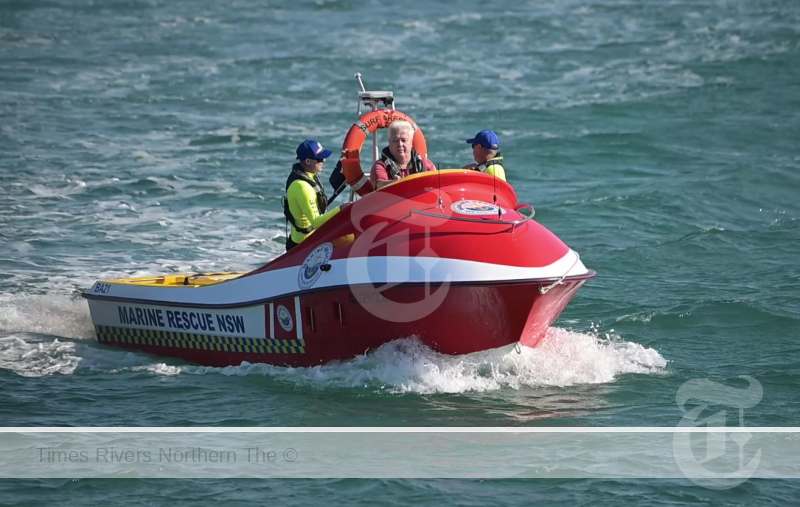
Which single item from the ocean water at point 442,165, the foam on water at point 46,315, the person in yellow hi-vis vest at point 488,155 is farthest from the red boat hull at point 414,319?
the foam on water at point 46,315

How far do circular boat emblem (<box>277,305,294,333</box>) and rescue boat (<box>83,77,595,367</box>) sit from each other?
0.01 meters

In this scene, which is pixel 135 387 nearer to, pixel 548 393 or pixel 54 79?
pixel 548 393

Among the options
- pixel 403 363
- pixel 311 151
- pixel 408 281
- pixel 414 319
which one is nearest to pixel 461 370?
pixel 403 363

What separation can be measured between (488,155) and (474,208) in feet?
3.29

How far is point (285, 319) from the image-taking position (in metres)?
8.65

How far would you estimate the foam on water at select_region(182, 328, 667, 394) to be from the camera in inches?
324

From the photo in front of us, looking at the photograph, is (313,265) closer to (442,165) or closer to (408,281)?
(408,281)

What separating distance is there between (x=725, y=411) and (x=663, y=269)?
4.76m

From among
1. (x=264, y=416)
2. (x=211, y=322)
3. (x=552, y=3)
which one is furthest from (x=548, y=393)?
(x=552, y=3)

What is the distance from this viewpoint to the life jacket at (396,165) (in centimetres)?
878

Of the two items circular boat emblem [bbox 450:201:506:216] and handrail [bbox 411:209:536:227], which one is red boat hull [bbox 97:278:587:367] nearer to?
handrail [bbox 411:209:536:227]

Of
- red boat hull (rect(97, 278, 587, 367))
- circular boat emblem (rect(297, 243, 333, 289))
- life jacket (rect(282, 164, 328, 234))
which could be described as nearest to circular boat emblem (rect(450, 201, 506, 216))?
red boat hull (rect(97, 278, 587, 367))

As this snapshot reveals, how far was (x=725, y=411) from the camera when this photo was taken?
805cm

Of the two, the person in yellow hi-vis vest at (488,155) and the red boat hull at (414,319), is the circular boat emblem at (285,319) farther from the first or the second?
the person in yellow hi-vis vest at (488,155)
